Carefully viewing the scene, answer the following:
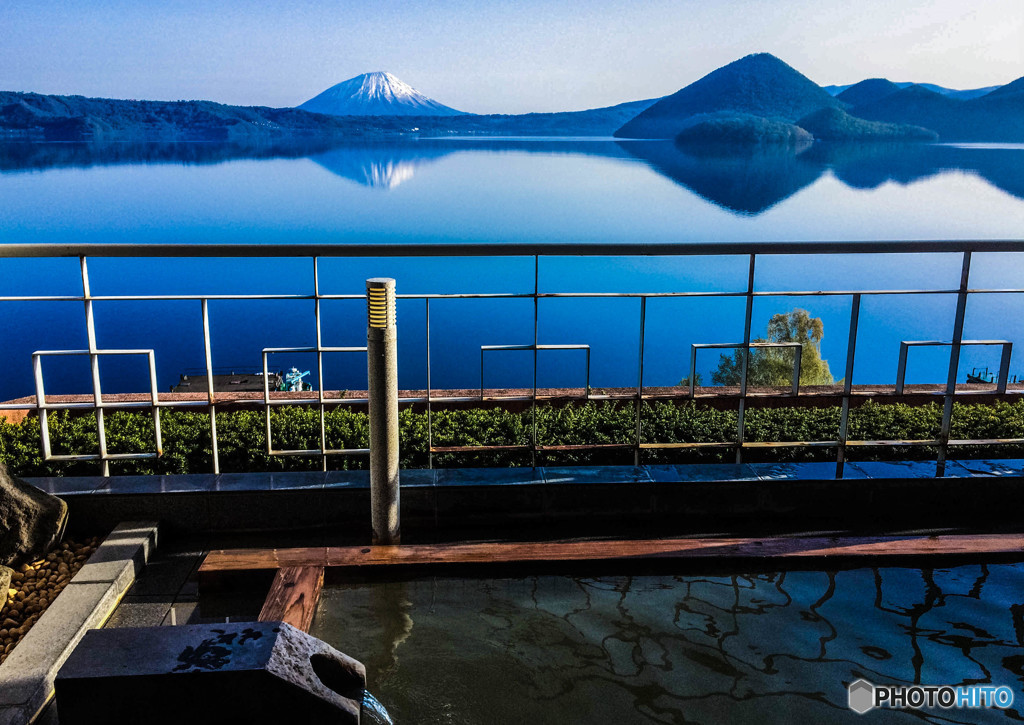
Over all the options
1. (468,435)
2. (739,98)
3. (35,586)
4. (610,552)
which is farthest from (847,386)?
(739,98)

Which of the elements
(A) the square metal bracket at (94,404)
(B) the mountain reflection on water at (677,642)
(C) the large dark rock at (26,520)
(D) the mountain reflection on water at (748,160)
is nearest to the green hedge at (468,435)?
(A) the square metal bracket at (94,404)

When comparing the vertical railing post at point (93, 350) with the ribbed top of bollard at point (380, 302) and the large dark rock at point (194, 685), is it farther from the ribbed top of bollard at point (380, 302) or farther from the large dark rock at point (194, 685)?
the large dark rock at point (194, 685)

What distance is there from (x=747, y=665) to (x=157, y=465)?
8.89 ft

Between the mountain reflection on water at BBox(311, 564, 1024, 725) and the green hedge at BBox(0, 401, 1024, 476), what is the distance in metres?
1.13

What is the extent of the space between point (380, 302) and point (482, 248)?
55 centimetres

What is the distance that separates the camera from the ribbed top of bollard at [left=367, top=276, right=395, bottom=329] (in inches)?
105

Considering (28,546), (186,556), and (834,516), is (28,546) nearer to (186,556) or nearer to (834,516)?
(186,556)

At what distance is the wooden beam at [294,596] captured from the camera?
2365mm

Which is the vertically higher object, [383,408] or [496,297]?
[496,297]

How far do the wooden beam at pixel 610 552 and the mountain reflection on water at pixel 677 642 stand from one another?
71mm

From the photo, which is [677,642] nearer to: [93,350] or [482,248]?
[482,248]

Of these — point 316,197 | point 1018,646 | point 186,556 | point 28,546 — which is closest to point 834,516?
point 1018,646

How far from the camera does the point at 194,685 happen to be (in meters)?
1.82

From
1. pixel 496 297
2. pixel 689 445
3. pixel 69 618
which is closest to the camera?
pixel 69 618
